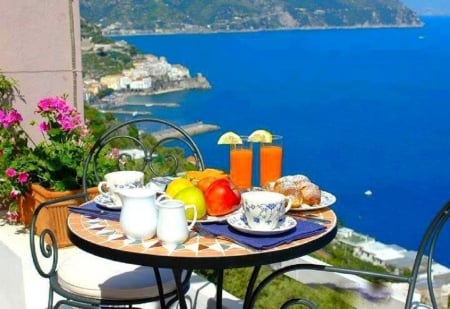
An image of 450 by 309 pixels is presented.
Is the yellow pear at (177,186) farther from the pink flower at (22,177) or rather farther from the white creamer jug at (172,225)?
the pink flower at (22,177)

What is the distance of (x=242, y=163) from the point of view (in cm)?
169

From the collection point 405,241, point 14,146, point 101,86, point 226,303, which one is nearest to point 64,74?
point 14,146

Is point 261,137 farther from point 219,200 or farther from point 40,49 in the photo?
point 40,49

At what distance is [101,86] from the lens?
1661 inches

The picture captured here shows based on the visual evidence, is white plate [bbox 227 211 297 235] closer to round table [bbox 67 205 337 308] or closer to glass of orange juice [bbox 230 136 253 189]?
round table [bbox 67 205 337 308]

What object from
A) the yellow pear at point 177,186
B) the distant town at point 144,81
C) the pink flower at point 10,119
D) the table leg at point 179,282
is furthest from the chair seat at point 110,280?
the distant town at point 144,81

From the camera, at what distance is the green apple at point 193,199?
1365 mm

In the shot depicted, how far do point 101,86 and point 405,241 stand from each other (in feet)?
72.4

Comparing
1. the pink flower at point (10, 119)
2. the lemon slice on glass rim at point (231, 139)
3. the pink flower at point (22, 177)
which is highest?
the lemon slice on glass rim at point (231, 139)

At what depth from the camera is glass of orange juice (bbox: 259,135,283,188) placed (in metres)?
1.69

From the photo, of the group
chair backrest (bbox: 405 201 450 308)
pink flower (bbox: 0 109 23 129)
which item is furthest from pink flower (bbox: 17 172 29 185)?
chair backrest (bbox: 405 201 450 308)

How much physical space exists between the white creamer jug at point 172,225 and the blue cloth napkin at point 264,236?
0.10 m

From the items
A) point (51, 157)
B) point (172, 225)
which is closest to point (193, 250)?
point (172, 225)

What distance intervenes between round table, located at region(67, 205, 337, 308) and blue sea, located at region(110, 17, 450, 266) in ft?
46.6
